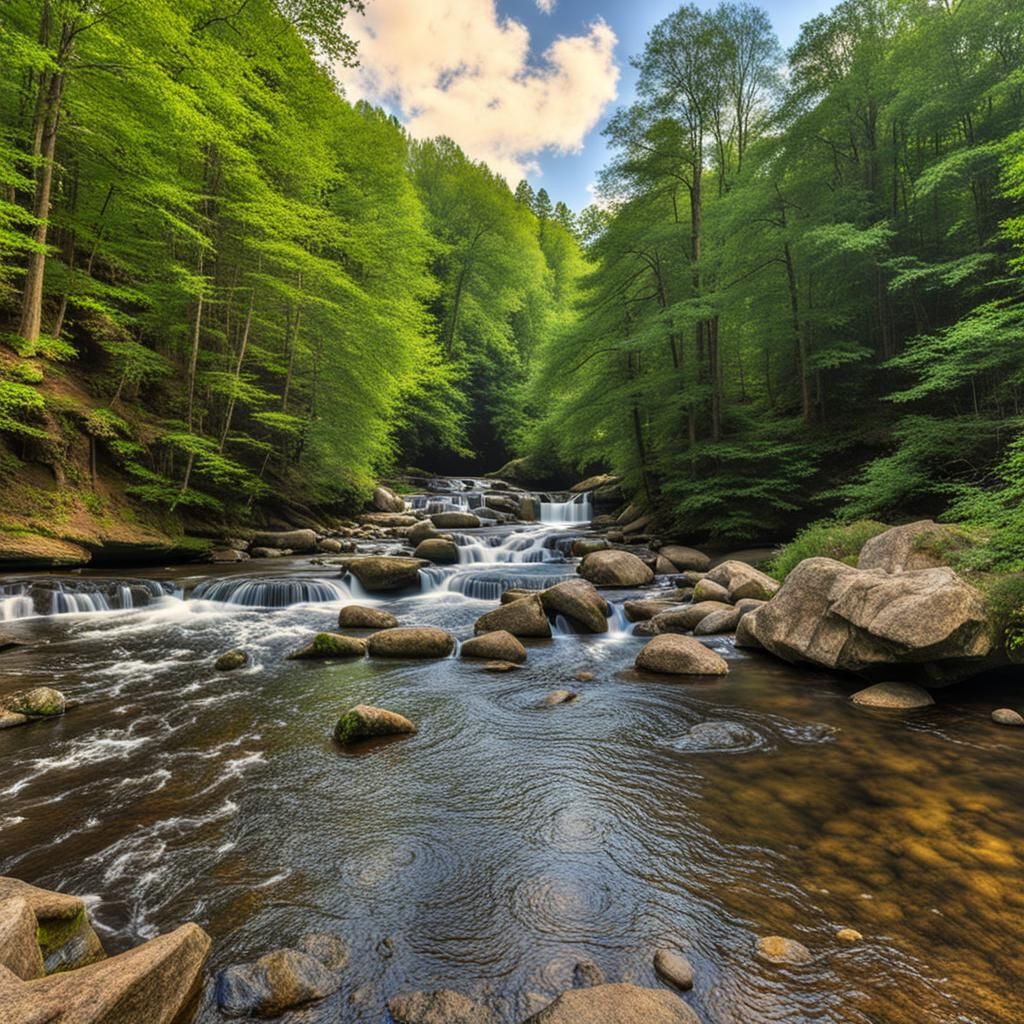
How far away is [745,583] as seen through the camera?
942 centimetres

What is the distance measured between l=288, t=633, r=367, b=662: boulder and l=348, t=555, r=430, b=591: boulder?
400 centimetres

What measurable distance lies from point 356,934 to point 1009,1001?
9.56 ft

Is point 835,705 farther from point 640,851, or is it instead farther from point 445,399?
point 445,399

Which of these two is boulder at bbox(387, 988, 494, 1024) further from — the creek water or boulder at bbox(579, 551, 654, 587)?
boulder at bbox(579, 551, 654, 587)

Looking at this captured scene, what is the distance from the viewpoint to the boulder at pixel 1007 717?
4.77 metres

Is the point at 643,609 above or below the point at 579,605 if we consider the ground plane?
below

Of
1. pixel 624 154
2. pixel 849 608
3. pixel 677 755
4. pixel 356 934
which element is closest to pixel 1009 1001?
pixel 677 755

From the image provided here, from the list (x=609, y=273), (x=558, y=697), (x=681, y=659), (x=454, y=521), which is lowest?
(x=558, y=697)

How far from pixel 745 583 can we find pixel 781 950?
305 inches

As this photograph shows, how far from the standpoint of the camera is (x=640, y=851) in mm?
3176

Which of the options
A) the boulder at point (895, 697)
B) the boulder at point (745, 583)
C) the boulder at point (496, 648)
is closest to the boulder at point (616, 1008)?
the boulder at point (895, 697)

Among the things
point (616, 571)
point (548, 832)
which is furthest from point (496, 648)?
point (616, 571)

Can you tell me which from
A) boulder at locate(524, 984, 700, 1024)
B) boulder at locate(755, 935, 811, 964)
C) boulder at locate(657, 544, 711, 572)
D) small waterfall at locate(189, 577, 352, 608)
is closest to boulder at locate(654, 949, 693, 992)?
boulder at locate(524, 984, 700, 1024)

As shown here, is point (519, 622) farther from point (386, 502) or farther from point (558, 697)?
point (386, 502)
